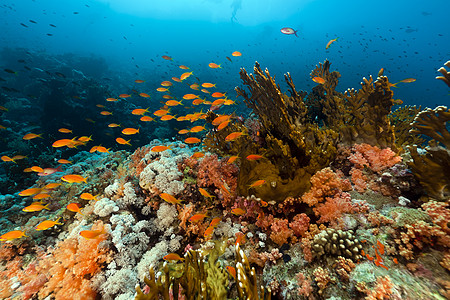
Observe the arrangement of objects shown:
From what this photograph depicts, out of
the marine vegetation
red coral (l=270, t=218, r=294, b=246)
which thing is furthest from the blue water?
red coral (l=270, t=218, r=294, b=246)

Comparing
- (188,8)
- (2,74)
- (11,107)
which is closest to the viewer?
(11,107)

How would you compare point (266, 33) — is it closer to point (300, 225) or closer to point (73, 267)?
point (300, 225)

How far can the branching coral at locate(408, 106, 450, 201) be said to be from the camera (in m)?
3.17

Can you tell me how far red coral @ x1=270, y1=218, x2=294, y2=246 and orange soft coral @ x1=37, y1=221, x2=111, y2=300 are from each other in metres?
3.60

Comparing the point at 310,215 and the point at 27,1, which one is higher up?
the point at 27,1

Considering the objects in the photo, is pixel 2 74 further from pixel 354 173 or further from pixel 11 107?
pixel 354 173

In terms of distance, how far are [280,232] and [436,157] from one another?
3193mm

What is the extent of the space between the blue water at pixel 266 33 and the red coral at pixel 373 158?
7736 centimetres

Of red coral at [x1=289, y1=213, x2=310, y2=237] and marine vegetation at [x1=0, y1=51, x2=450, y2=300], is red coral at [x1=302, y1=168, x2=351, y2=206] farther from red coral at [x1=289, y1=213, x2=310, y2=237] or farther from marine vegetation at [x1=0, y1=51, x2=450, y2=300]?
red coral at [x1=289, y1=213, x2=310, y2=237]

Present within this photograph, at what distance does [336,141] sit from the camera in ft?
17.4

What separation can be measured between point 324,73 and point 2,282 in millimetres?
11313

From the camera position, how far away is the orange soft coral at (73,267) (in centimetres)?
353

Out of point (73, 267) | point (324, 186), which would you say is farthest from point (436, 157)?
point (73, 267)

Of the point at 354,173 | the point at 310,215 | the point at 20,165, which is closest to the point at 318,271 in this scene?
A: the point at 310,215
